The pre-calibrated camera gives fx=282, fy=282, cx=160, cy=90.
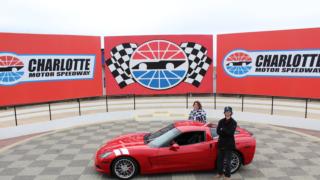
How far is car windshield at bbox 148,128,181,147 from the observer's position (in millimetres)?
6691

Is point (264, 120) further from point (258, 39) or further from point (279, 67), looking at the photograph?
point (258, 39)

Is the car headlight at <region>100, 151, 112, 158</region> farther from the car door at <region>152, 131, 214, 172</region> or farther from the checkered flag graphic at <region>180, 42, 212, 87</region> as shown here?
the checkered flag graphic at <region>180, 42, 212, 87</region>

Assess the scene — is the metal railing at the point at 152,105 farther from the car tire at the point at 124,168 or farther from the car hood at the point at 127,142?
the car tire at the point at 124,168

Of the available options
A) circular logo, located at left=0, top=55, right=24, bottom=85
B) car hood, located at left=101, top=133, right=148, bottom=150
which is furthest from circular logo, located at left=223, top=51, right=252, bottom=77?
circular logo, located at left=0, top=55, right=24, bottom=85

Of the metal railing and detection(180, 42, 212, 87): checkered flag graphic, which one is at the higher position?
detection(180, 42, 212, 87): checkered flag graphic

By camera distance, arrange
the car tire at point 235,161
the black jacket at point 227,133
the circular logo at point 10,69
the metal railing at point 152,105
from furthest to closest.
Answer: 1. the circular logo at point 10,69
2. the metal railing at point 152,105
3. the car tire at point 235,161
4. the black jacket at point 227,133

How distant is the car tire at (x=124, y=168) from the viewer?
6.59 m

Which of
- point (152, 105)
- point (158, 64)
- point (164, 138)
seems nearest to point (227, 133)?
point (164, 138)

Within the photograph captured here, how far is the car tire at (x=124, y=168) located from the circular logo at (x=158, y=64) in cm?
1057

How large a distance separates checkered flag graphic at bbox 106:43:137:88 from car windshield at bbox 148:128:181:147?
1024cm

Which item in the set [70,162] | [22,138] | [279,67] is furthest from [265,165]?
[279,67]

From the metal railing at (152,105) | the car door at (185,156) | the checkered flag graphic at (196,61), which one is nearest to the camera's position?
the car door at (185,156)

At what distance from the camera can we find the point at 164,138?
6848 mm

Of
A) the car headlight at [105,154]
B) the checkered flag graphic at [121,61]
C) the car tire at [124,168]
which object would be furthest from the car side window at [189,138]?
the checkered flag graphic at [121,61]
